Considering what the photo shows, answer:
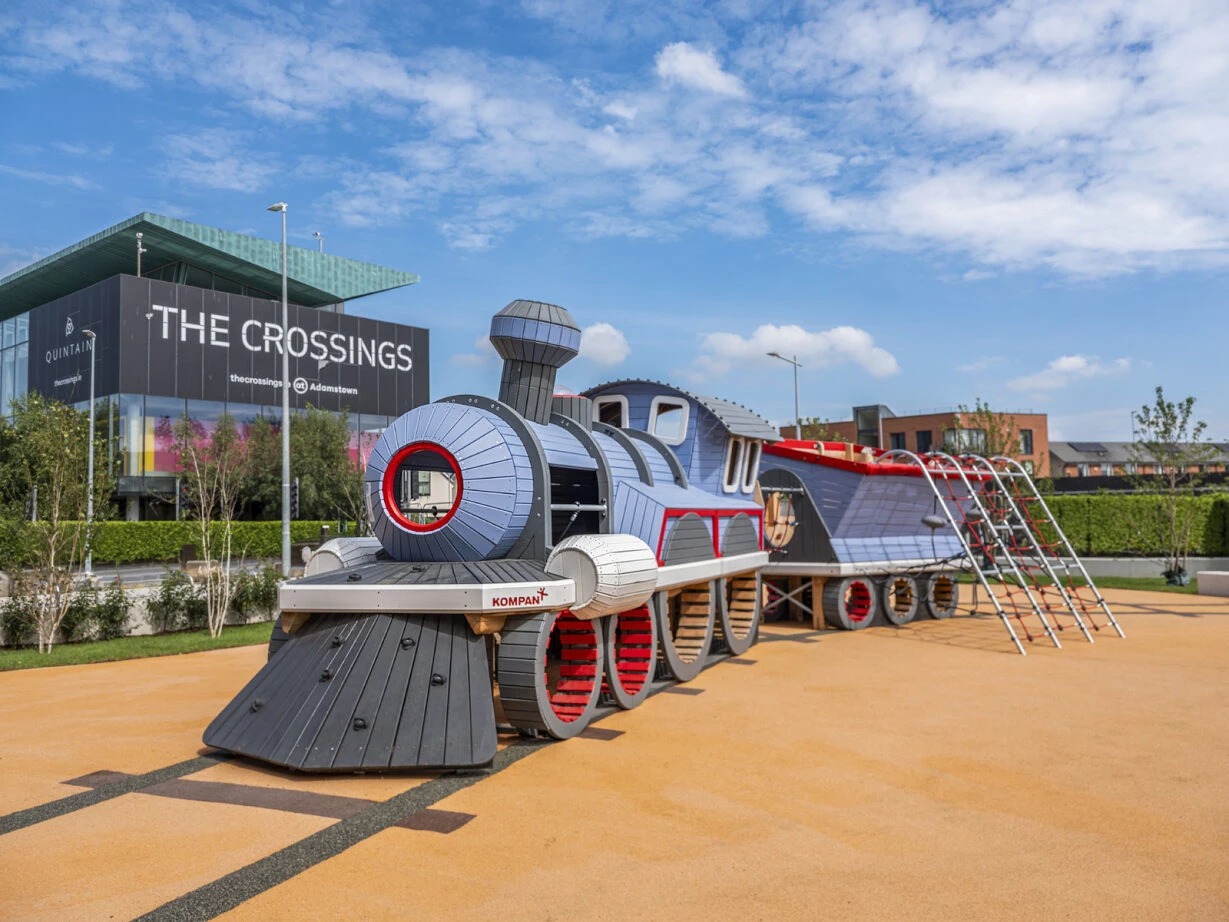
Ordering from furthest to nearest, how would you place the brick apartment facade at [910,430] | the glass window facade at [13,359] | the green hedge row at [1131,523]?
1. the brick apartment facade at [910,430]
2. the glass window facade at [13,359]
3. the green hedge row at [1131,523]

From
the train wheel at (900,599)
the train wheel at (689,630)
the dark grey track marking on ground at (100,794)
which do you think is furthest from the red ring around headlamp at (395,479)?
the train wheel at (900,599)

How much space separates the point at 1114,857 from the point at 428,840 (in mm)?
4341

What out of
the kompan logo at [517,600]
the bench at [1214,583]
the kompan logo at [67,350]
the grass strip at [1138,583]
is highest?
the kompan logo at [67,350]

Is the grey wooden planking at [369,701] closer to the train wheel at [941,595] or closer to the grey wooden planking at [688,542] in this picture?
the grey wooden planking at [688,542]

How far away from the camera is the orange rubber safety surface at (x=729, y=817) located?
498 centimetres

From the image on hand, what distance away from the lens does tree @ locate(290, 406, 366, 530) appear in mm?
38812

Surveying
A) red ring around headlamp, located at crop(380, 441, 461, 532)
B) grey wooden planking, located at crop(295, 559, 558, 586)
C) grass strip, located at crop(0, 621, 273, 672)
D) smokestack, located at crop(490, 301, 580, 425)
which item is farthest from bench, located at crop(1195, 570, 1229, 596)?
grass strip, located at crop(0, 621, 273, 672)

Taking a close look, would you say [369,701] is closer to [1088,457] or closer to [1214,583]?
[1214,583]

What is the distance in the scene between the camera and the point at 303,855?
5.50 metres

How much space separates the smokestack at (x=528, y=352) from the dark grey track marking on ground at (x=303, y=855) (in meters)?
4.23

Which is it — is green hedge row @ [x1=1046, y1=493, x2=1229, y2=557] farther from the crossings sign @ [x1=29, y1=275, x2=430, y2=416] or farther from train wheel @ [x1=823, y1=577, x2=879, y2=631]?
the crossings sign @ [x1=29, y1=275, x2=430, y2=416]

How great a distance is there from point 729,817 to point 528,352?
560 centimetres

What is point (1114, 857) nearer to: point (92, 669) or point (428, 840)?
point (428, 840)

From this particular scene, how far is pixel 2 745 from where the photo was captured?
8.27 m
